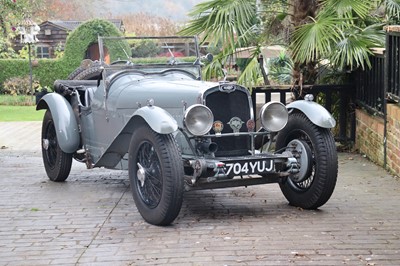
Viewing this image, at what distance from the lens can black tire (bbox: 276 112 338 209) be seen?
6.98 metres

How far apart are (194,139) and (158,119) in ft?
1.84

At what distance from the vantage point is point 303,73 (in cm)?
1139

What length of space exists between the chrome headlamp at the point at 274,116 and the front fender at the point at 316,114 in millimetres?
224

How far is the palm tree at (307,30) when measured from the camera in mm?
10094

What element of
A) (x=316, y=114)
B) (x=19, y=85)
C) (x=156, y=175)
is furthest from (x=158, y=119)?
(x=19, y=85)

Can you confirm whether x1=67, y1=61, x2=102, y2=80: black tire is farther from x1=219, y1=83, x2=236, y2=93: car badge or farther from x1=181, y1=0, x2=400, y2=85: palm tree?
x1=219, y1=83, x2=236, y2=93: car badge

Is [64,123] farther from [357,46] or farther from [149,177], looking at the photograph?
[357,46]

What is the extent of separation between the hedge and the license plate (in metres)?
27.4

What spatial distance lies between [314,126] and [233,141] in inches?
29.8

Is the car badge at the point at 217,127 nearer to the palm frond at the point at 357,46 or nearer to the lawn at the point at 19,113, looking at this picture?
the palm frond at the point at 357,46

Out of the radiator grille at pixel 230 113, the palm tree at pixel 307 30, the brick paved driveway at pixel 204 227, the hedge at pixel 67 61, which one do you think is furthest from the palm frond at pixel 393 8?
the hedge at pixel 67 61

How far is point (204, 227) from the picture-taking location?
6555mm

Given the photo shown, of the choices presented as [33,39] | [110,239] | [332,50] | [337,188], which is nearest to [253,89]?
[332,50]

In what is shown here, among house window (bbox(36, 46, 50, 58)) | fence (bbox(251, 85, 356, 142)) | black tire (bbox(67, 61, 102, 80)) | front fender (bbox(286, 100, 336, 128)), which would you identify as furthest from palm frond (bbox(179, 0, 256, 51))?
house window (bbox(36, 46, 50, 58))
